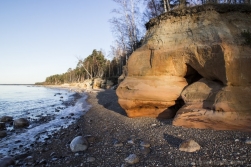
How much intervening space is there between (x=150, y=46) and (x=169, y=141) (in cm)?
513

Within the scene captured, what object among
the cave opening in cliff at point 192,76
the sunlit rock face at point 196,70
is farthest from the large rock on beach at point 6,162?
the cave opening in cliff at point 192,76

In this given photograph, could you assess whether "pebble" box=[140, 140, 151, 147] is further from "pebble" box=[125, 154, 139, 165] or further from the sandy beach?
"pebble" box=[125, 154, 139, 165]

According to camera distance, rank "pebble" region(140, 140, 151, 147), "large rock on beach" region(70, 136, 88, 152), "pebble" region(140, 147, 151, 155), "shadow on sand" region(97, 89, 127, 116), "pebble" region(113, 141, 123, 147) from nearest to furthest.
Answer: "pebble" region(140, 147, 151, 155) → "pebble" region(140, 140, 151, 147) → "pebble" region(113, 141, 123, 147) → "large rock on beach" region(70, 136, 88, 152) → "shadow on sand" region(97, 89, 127, 116)

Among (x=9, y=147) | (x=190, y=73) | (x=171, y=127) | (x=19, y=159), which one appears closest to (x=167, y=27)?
(x=190, y=73)

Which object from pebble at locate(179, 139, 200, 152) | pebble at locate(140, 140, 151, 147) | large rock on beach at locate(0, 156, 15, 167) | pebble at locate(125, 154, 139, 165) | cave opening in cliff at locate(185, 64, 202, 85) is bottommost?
large rock on beach at locate(0, 156, 15, 167)

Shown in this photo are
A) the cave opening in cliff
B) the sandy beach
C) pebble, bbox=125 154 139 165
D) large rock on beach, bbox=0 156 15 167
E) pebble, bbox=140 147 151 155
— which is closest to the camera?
the sandy beach

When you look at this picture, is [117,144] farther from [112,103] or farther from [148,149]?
[112,103]

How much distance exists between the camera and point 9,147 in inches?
324

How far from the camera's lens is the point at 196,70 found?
8.61m

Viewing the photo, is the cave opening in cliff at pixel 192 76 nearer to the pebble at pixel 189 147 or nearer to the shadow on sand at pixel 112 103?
the shadow on sand at pixel 112 103

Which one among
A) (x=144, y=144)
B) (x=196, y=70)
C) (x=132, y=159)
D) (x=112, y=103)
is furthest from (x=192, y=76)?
(x=112, y=103)

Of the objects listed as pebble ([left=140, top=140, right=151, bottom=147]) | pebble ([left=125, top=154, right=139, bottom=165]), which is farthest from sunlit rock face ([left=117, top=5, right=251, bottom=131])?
pebble ([left=125, top=154, right=139, bottom=165])

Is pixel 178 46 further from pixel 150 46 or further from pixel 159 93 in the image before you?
pixel 159 93

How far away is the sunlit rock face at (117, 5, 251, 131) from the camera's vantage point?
674cm
